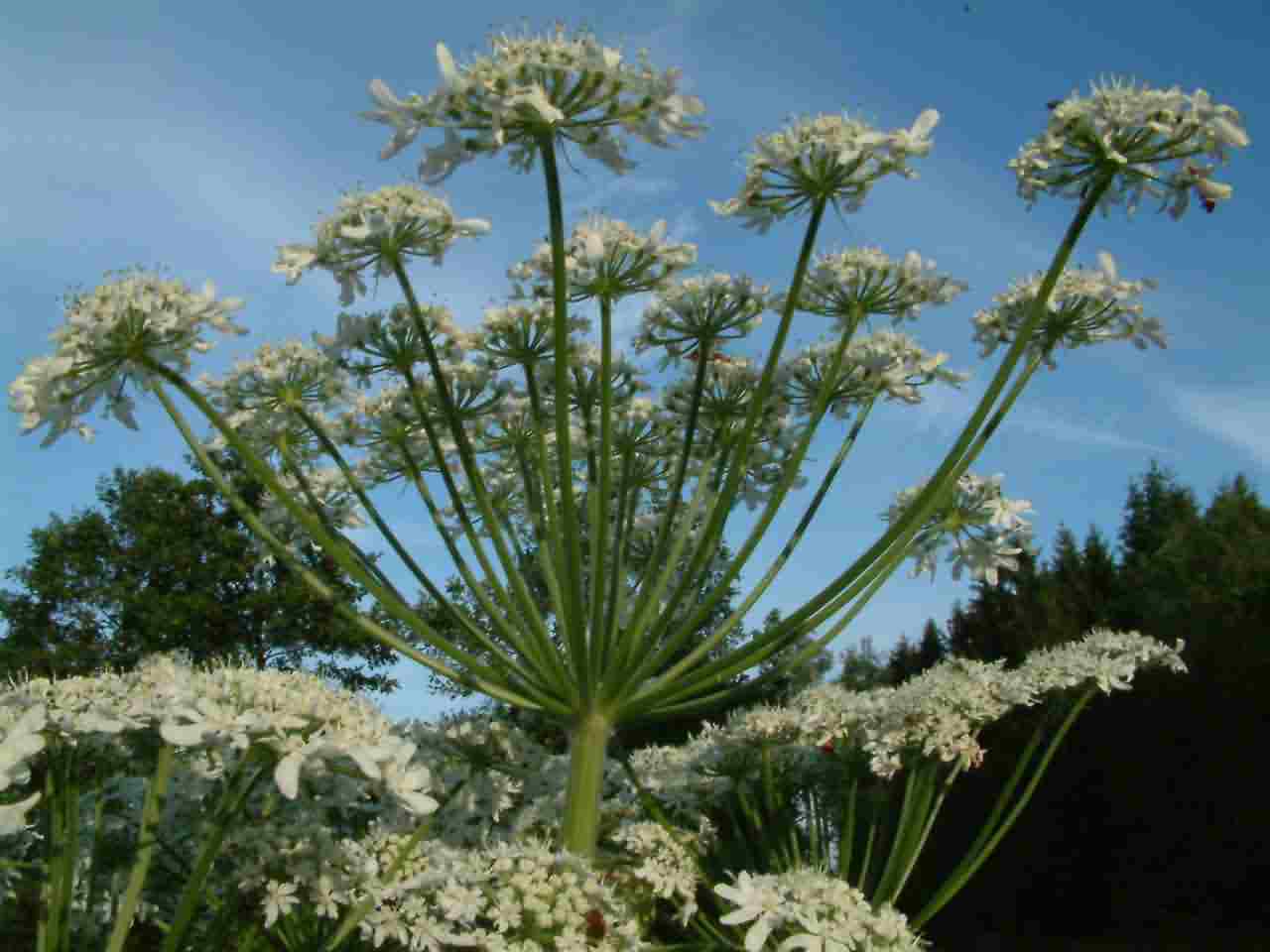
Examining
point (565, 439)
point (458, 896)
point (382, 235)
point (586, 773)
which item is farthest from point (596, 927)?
point (382, 235)

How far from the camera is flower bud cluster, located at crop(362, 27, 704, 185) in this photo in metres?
5.36

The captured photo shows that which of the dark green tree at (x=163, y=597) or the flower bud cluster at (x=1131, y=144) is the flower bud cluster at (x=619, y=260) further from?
the dark green tree at (x=163, y=597)

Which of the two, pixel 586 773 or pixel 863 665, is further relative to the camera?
pixel 863 665

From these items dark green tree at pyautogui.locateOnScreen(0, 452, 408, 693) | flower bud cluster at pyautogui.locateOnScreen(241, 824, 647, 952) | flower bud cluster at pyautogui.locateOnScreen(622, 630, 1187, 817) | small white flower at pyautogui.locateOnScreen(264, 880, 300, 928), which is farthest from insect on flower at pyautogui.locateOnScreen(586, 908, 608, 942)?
dark green tree at pyautogui.locateOnScreen(0, 452, 408, 693)

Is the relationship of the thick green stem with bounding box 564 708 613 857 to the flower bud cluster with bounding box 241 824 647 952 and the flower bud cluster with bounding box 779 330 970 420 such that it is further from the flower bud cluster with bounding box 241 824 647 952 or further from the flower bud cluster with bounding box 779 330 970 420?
the flower bud cluster with bounding box 779 330 970 420

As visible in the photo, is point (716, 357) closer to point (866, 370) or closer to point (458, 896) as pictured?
point (866, 370)

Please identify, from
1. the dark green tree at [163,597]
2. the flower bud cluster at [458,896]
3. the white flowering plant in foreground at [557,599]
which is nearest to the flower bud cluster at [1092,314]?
the white flowering plant in foreground at [557,599]

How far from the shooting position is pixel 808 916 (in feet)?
16.8

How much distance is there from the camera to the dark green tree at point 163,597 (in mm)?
32562

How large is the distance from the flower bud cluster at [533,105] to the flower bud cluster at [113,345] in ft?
5.40

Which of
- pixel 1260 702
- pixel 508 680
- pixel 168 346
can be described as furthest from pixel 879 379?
pixel 1260 702

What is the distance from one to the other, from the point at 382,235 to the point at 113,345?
1.55 meters

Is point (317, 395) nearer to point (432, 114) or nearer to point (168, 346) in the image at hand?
point (168, 346)

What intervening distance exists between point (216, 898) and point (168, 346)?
2918 millimetres
